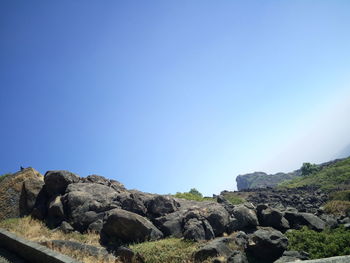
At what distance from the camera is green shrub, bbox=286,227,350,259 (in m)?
12.9

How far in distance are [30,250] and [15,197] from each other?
12458mm

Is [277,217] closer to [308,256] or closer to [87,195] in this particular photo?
[308,256]

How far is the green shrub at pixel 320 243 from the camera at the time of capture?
12.9 metres

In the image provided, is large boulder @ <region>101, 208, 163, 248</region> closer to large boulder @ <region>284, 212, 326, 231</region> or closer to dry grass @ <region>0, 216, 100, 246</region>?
dry grass @ <region>0, 216, 100, 246</region>

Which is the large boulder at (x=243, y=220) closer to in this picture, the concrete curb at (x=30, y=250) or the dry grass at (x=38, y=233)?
the dry grass at (x=38, y=233)

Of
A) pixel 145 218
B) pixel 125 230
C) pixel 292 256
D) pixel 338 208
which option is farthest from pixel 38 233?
pixel 338 208

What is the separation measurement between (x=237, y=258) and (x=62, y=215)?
12479 mm

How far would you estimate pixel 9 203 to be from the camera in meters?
19.3

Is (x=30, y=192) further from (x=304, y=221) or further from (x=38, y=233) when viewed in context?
(x=304, y=221)

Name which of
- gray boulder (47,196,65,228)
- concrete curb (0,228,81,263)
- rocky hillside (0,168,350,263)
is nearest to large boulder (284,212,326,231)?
rocky hillside (0,168,350,263)

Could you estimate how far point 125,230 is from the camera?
582 inches

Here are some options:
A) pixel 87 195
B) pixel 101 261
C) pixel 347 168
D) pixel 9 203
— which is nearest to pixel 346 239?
pixel 101 261

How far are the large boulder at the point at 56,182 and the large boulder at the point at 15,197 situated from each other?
4.17 ft

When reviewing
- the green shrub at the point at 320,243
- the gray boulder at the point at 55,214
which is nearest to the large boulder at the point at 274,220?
the green shrub at the point at 320,243
